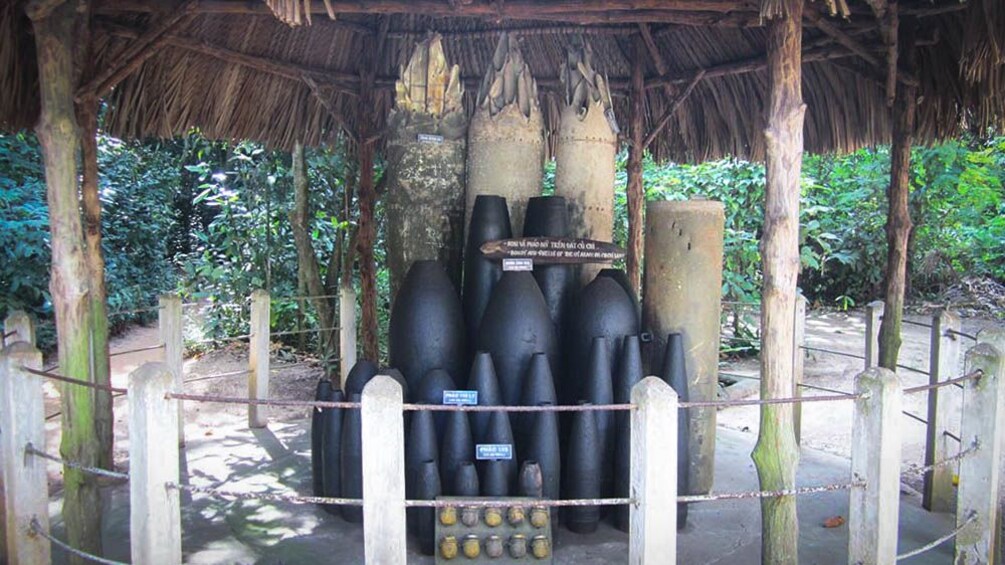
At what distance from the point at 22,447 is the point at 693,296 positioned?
11.9 feet

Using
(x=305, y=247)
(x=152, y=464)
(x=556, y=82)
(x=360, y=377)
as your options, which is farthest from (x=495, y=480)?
(x=305, y=247)

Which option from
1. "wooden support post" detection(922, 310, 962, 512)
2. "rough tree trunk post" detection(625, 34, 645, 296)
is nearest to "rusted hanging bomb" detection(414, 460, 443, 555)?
"wooden support post" detection(922, 310, 962, 512)

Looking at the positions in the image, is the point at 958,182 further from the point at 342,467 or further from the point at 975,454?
the point at 342,467

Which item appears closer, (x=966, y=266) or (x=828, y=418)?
(x=828, y=418)

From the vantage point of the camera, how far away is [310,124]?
24.1 ft

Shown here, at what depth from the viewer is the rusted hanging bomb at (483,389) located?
4004 millimetres

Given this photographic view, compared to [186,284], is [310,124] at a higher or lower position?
higher

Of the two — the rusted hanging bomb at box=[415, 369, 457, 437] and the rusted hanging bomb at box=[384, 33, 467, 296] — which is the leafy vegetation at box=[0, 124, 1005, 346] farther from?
the rusted hanging bomb at box=[415, 369, 457, 437]

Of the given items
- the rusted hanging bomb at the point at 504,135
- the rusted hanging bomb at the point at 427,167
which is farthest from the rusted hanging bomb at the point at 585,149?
the rusted hanging bomb at the point at 427,167

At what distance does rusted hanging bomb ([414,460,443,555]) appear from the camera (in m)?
3.78

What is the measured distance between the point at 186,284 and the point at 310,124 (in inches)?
176

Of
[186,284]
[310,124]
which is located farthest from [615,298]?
[186,284]

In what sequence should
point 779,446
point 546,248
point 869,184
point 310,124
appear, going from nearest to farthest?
point 779,446 → point 546,248 → point 310,124 → point 869,184

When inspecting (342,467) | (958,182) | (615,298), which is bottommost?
(342,467)
